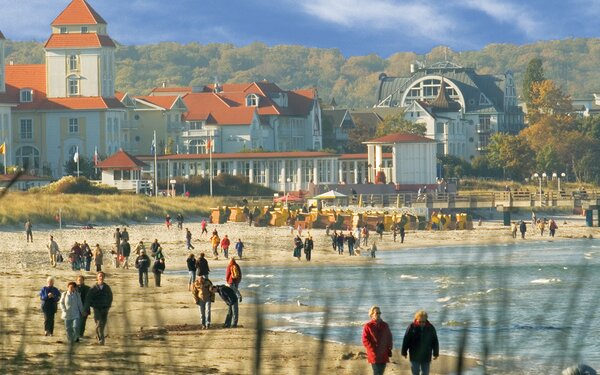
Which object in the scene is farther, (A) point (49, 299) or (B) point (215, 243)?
(B) point (215, 243)

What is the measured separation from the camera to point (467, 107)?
158 metres

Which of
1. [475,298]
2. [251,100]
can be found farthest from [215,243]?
[251,100]

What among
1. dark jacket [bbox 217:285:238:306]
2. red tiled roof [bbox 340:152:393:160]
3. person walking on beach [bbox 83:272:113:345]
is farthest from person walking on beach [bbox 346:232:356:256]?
person walking on beach [bbox 83:272:113:345]

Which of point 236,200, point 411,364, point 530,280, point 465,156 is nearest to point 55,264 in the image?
point 530,280

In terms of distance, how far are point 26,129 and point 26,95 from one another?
A: 3.09 metres

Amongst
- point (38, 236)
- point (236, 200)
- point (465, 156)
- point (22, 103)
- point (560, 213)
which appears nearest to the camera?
point (38, 236)

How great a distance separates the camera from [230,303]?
23797mm

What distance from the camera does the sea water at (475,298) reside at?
403cm

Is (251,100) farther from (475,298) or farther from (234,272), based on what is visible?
(475,298)

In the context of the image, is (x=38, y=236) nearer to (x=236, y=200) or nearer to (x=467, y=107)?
(x=236, y=200)

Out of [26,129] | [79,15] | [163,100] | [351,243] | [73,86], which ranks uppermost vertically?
[79,15]

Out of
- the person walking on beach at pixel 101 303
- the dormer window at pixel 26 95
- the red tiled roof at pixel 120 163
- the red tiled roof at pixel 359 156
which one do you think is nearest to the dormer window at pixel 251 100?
the red tiled roof at pixel 359 156

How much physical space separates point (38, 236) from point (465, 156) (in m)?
92.3

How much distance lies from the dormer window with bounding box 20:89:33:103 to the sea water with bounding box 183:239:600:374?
47.0 m
